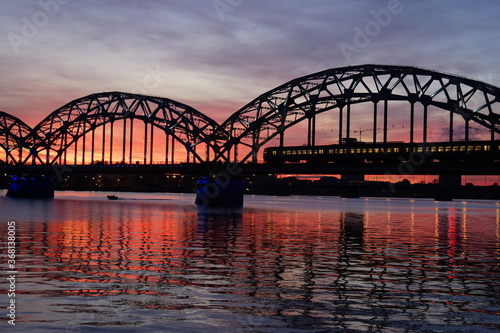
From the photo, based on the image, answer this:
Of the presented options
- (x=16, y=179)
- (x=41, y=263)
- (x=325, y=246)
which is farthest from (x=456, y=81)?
(x=16, y=179)

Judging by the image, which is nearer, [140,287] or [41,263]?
[140,287]

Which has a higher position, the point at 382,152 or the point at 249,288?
the point at 382,152

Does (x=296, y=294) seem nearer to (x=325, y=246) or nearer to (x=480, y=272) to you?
(x=480, y=272)

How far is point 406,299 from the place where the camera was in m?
17.5

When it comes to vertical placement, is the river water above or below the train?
below

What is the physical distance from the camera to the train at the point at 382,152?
79438 millimetres

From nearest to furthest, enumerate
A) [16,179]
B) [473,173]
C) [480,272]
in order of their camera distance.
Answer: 1. [480,272]
2. [473,173]
3. [16,179]

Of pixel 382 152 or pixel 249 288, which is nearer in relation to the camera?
pixel 249 288

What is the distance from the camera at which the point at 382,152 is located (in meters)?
87.7

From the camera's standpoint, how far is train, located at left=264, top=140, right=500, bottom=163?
261ft

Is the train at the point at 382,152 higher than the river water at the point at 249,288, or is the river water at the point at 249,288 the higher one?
the train at the point at 382,152

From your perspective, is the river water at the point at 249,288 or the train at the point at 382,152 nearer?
the river water at the point at 249,288

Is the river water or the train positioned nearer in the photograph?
the river water

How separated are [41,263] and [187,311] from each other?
Result: 11.3 m
